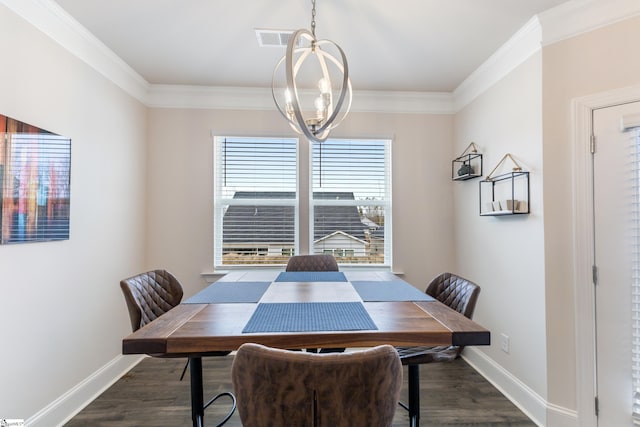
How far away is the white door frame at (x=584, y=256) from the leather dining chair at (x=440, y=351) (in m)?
0.74

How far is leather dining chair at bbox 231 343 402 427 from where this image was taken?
2.64 ft

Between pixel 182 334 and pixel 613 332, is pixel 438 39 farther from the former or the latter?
pixel 182 334

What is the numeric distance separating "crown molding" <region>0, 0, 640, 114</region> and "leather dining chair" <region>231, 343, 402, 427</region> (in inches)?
87.6

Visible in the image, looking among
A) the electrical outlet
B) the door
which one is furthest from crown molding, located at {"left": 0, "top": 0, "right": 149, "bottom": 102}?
the electrical outlet

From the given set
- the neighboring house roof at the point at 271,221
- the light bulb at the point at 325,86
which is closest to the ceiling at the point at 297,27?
the light bulb at the point at 325,86

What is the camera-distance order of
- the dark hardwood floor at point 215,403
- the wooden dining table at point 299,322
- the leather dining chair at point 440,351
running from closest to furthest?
the wooden dining table at point 299,322
the leather dining chair at point 440,351
the dark hardwood floor at point 215,403

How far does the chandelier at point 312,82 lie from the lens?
1.38 m

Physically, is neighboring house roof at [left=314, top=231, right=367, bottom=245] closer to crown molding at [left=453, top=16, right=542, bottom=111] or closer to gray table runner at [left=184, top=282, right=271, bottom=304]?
gray table runner at [left=184, top=282, right=271, bottom=304]

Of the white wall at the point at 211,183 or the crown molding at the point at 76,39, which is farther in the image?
the white wall at the point at 211,183

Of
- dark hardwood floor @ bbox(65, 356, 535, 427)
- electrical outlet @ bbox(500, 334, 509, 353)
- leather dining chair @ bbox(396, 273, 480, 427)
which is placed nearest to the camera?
leather dining chair @ bbox(396, 273, 480, 427)

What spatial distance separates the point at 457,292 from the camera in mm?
1754

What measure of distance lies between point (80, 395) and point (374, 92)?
3.40 meters

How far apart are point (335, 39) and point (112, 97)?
1.84 meters

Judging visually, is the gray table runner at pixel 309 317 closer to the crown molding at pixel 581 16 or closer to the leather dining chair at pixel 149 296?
the leather dining chair at pixel 149 296
